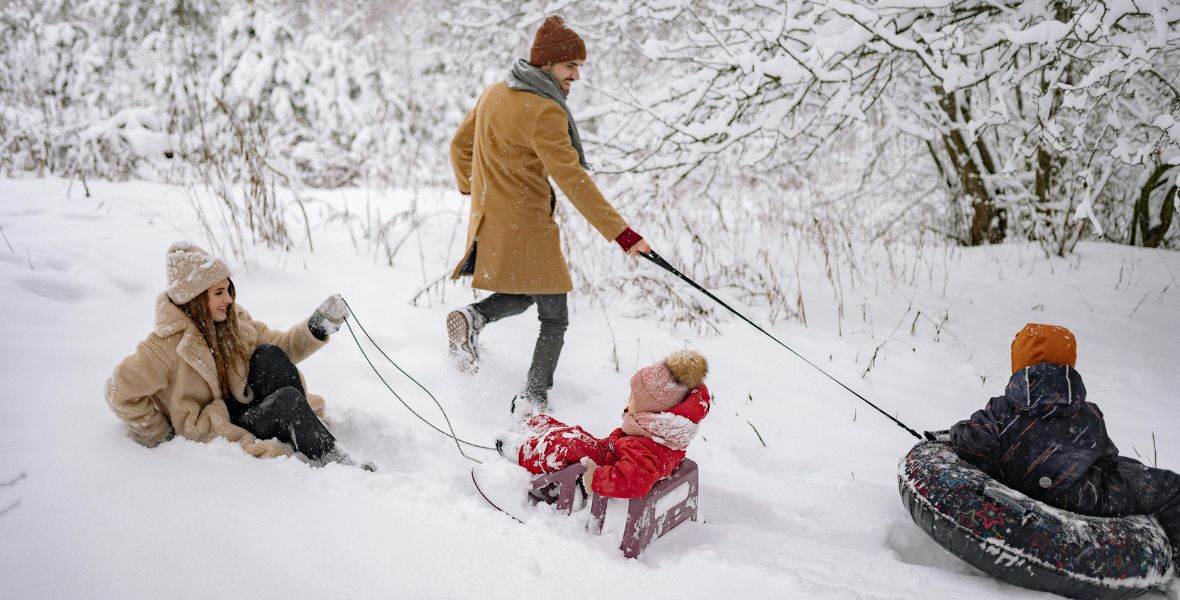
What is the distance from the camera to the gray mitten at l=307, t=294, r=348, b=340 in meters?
2.43

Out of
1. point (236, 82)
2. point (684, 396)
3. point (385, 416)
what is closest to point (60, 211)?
point (385, 416)

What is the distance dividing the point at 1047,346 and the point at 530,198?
2.08m

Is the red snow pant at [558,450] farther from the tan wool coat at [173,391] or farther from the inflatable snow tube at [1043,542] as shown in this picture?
the inflatable snow tube at [1043,542]

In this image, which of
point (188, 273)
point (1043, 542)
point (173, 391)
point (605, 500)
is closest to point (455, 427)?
point (605, 500)

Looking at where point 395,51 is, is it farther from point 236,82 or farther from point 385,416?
point 385,416

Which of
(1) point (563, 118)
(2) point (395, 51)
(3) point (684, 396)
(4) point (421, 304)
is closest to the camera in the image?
(3) point (684, 396)

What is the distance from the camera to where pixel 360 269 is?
176 inches

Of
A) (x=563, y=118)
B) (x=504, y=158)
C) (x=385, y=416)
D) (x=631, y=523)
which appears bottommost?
(x=385, y=416)

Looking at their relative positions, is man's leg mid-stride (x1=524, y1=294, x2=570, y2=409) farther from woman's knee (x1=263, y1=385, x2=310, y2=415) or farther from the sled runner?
woman's knee (x1=263, y1=385, x2=310, y2=415)

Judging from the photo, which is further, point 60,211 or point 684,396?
point 60,211

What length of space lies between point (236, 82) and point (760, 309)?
9.10 metres

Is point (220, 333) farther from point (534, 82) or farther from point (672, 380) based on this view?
point (672, 380)

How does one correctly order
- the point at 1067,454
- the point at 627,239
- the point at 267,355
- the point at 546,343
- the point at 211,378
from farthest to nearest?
the point at 546,343 < the point at 627,239 < the point at 267,355 < the point at 211,378 < the point at 1067,454

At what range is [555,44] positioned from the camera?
2598mm
